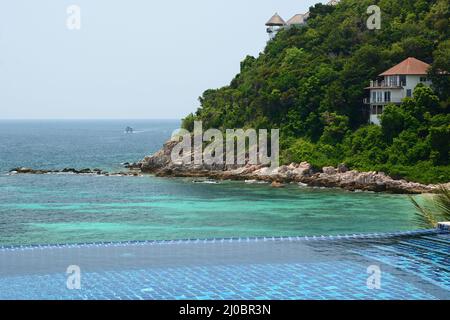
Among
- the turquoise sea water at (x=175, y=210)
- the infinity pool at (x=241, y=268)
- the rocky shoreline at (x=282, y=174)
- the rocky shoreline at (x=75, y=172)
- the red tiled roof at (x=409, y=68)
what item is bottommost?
the turquoise sea water at (x=175, y=210)

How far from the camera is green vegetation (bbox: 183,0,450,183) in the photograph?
55.2 metres

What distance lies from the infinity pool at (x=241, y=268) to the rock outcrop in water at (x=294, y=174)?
30.5 meters

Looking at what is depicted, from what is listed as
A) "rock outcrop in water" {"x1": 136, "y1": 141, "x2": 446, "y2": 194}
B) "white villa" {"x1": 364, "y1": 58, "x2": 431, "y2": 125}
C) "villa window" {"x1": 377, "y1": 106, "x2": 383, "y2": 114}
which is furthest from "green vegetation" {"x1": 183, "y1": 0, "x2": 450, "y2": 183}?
"villa window" {"x1": 377, "y1": 106, "x2": 383, "y2": 114}

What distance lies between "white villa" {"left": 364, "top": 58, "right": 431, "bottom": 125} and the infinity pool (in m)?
40.9

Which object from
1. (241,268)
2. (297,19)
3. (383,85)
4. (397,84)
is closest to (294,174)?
(383,85)

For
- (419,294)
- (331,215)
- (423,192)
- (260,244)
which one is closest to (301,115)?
(423,192)

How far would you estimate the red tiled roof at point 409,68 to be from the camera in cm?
5753

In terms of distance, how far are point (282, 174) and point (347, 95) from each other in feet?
29.7

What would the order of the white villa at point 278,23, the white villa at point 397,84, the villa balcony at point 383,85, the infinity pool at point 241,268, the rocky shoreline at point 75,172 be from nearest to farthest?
the infinity pool at point 241,268
the white villa at point 397,84
the villa balcony at point 383,85
the rocky shoreline at point 75,172
the white villa at point 278,23

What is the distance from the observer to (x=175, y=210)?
4644cm

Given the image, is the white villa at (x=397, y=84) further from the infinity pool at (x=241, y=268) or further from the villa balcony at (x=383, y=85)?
the infinity pool at (x=241, y=268)

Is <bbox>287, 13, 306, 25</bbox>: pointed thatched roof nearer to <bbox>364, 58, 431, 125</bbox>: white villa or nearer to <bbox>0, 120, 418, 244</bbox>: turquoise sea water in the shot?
<bbox>364, 58, 431, 125</bbox>: white villa

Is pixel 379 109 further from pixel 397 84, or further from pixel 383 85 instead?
pixel 397 84

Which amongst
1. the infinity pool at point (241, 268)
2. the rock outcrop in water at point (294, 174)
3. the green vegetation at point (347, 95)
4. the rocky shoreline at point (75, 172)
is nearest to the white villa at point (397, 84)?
the green vegetation at point (347, 95)
